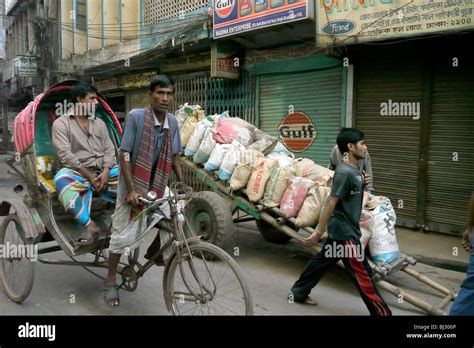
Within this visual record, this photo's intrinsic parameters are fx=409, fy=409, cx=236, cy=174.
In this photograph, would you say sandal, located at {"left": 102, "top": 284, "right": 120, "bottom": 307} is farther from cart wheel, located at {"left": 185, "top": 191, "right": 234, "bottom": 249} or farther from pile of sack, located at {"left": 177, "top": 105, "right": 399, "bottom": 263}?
pile of sack, located at {"left": 177, "top": 105, "right": 399, "bottom": 263}

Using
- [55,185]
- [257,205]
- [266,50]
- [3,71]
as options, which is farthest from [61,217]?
[3,71]

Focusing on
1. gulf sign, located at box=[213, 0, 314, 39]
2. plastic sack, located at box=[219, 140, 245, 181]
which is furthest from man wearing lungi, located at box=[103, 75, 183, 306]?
gulf sign, located at box=[213, 0, 314, 39]

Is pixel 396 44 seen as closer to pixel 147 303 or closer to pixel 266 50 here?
pixel 266 50

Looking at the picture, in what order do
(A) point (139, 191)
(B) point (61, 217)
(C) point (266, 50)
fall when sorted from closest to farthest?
(A) point (139, 191)
(B) point (61, 217)
(C) point (266, 50)

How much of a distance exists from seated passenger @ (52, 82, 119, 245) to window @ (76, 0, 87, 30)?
46.2 feet

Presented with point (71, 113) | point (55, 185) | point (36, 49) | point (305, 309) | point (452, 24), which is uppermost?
point (36, 49)

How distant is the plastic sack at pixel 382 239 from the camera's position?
3.83 m

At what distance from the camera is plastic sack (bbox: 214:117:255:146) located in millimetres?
5531

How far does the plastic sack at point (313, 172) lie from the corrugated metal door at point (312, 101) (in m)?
3.10

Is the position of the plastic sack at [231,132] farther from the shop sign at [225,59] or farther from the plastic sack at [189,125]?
the shop sign at [225,59]

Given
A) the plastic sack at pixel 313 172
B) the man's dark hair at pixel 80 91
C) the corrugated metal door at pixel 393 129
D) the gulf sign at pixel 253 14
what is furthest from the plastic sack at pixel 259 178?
the gulf sign at pixel 253 14

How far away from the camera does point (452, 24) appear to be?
5426mm

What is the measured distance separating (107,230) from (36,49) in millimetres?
18048

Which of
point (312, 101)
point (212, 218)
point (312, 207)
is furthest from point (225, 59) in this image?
point (312, 207)
